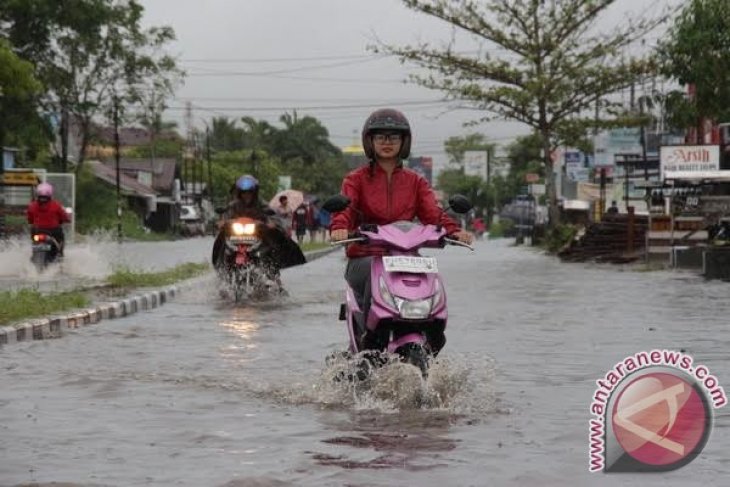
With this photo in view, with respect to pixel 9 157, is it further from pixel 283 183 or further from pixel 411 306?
pixel 411 306

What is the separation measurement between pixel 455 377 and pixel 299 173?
109 meters

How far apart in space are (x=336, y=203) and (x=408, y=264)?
0.59m

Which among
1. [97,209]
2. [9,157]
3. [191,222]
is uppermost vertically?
[9,157]

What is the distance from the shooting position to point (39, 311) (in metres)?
15.2

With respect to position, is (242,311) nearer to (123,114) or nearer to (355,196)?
(355,196)

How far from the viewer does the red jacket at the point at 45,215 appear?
22625mm

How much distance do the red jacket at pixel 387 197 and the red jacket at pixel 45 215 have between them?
14.3 meters

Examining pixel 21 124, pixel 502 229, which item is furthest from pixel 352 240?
pixel 502 229

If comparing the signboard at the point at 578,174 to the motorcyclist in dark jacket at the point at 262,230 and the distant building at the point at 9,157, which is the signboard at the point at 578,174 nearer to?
the distant building at the point at 9,157

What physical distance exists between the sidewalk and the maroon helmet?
5.40 m

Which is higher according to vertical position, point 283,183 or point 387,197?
point 283,183

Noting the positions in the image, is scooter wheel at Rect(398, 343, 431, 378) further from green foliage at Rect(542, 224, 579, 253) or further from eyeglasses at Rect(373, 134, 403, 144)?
green foliage at Rect(542, 224, 579, 253)

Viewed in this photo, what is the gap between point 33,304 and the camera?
51.8 feet

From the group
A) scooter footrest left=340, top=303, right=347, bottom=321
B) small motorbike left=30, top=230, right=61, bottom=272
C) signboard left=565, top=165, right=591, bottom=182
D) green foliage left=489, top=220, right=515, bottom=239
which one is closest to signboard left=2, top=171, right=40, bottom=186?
small motorbike left=30, top=230, right=61, bottom=272
